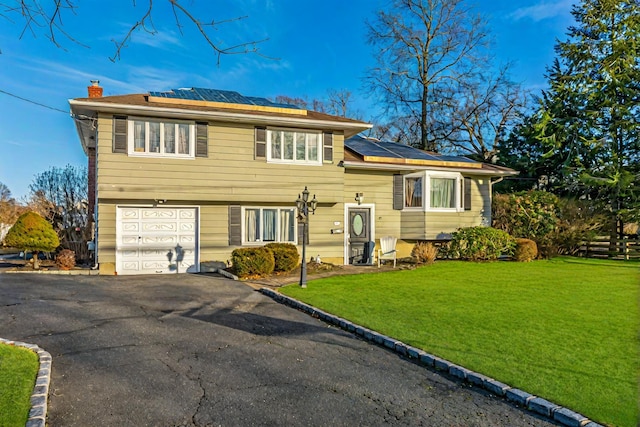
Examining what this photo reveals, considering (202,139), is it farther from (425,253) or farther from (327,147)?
(425,253)

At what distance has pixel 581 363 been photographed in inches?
208

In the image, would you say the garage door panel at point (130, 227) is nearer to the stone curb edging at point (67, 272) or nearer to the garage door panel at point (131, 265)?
the garage door panel at point (131, 265)

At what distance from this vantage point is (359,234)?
53.8 ft

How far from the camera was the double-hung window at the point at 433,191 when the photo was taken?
16391 millimetres

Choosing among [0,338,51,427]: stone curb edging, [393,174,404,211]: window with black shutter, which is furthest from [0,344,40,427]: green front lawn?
[393,174,404,211]: window with black shutter

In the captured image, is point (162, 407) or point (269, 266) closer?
point (162, 407)

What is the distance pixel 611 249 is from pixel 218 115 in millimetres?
16939

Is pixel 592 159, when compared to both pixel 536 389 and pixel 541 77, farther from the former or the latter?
pixel 536 389

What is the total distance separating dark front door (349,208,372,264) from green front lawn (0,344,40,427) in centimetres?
1172

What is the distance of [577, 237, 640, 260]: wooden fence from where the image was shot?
59.4ft

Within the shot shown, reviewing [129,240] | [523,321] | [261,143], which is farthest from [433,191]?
[129,240]

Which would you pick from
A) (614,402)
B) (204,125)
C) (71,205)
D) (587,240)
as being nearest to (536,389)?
(614,402)

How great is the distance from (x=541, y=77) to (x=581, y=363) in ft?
76.4

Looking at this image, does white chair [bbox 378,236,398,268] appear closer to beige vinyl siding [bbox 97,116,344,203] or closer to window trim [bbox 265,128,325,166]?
beige vinyl siding [bbox 97,116,344,203]
